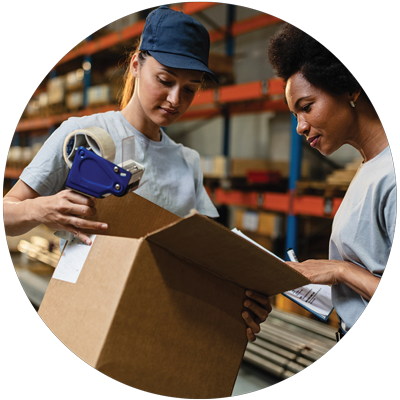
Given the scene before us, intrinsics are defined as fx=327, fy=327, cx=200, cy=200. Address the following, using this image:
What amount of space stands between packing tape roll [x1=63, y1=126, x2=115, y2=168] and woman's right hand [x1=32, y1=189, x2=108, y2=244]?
0.26ft

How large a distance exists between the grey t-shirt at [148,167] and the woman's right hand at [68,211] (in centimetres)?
10

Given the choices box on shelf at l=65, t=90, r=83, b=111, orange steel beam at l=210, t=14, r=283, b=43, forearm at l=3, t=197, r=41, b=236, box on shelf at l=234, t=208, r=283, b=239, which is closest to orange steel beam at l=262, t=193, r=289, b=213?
box on shelf at l=234, t=208, r=283, b=239

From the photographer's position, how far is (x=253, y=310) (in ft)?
2.74

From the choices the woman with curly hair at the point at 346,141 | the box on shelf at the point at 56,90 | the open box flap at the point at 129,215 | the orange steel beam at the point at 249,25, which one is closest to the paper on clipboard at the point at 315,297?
the woman with curly hair at the point at 346,141

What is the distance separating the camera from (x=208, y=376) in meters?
0.80

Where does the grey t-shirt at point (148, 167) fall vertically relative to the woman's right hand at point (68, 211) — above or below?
above

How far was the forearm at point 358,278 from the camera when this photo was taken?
0.92m

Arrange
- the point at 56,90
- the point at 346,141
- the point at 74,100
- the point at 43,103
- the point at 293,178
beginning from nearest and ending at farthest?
1. the point at 346,141
2. the point at 293,178
3. the point at 74,100
4. the point at 56,90
5. the point at 43,103

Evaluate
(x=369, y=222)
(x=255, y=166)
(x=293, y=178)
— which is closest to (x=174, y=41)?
(x=369, y=222)

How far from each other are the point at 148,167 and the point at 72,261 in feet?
1.21

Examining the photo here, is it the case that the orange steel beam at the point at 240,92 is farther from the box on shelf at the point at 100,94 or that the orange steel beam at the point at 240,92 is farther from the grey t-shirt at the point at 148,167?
the grey t-shirt at the point at 148,167

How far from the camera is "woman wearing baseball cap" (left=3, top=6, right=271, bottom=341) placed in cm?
80

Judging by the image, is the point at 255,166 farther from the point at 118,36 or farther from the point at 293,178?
the point at 118,36

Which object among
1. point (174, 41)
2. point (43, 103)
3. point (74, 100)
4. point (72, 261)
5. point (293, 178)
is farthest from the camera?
point (43, 103)
